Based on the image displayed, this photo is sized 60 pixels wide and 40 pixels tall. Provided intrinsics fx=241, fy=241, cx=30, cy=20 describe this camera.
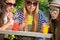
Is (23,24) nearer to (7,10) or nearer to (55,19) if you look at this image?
(7,10)

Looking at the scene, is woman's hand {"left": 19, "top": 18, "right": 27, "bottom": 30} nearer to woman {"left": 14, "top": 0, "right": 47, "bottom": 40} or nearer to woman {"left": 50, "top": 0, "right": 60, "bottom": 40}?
woman {"left": 14, "top": 0, "right": 47, "bottom": 40}

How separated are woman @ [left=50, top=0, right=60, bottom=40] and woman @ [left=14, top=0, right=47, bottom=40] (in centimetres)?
10

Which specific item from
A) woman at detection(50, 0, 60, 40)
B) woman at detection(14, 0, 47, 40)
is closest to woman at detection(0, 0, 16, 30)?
woman at detection(14, 0, 47, 40)

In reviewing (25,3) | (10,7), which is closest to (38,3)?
(25,3)

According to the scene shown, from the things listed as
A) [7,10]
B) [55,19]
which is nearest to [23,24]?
[7,10]

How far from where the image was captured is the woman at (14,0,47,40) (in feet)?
8.71

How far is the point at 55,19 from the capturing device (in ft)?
8.58

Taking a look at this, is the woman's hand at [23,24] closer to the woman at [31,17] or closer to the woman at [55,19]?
the woman at [31,17]

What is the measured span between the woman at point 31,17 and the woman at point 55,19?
0.10 metres

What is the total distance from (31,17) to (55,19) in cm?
27

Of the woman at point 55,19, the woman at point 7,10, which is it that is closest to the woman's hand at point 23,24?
the woman at point 7,10

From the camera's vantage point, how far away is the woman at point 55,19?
2.60 m

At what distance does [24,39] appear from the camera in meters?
2.69

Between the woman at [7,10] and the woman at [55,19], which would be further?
the woman at [7,10]
